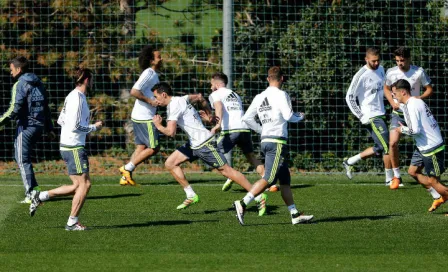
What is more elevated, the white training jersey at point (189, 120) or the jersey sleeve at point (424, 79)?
the jersey sleeve at point (424, 79)

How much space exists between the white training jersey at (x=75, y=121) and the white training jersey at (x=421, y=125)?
393 centimetres

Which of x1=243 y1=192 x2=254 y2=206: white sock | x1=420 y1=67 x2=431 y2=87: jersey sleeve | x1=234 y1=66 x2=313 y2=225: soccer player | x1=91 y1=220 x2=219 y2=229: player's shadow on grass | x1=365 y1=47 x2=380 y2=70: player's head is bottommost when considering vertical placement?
x1=91 y1=220 x2=219 y2=229: player's shadow on grass

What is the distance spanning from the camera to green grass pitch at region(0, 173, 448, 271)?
9.94 meters

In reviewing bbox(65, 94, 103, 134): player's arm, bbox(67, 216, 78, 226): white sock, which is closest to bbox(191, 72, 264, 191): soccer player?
bbox(65, 94, 103, 134): player's arm

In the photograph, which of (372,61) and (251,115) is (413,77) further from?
(251,115)

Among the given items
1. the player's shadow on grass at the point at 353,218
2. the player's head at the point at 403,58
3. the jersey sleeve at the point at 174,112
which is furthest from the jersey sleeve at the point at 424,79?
the jersey sleeve at the point at 174,112

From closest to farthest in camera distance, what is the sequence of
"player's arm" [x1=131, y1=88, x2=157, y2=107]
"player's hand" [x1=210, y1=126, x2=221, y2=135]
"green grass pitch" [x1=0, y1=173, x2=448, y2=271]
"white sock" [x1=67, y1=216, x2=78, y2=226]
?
"green grass pitch" [x1=0, y1=173, x2=448, y2=271], "white sock" [x1=67, y1=216, x2=78, y2=226], "player's hand" [x1=210, y1=126, x2=221, y2=135], "player's arm" [x1=131, y1=88, x2=157, y2=107]

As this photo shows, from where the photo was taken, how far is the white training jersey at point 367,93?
1570 cm

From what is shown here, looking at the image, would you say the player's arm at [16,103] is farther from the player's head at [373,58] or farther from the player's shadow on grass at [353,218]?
the player's head at [373,58]

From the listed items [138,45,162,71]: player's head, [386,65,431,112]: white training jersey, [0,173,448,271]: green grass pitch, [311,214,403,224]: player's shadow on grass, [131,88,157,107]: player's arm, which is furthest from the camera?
[138,45,162,71]: player's head

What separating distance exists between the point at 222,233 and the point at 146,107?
4.68 metres

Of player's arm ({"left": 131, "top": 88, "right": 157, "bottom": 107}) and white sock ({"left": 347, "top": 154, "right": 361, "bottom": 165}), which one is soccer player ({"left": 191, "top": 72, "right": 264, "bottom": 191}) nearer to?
player's arm ({"left": 131, "top": 88, "right": 157, "bottom": 107})

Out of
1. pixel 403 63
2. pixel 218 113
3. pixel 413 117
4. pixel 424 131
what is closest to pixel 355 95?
pixel 403 63

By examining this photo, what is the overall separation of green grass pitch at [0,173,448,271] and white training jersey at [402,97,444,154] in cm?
96
